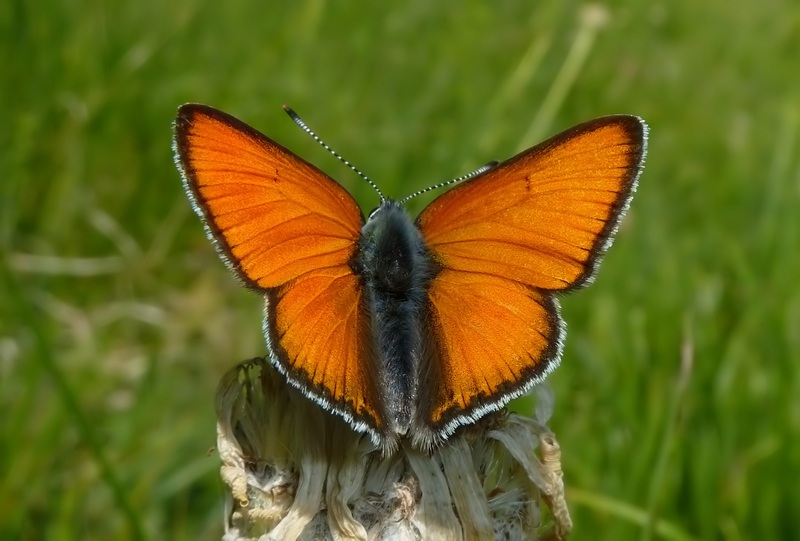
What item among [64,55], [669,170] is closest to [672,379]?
[669,170]

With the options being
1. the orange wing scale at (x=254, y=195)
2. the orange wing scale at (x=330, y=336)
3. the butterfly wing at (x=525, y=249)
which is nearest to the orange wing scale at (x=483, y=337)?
the butterfly wing at (x=525, y=249)

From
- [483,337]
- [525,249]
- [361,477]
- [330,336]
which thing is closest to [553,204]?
[525,249]

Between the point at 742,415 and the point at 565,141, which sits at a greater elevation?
the point at 565,141

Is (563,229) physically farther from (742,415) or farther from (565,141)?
(742,415)

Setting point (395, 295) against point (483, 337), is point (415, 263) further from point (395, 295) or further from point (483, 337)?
point (483, 337)

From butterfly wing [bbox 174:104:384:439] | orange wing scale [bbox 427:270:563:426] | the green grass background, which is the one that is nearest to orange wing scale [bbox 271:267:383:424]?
butterfly wing [bbox 174:104:384:439]

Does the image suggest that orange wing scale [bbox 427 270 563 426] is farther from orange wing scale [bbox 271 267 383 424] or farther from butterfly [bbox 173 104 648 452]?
orange wing scale [bbox 271 267 383 424]

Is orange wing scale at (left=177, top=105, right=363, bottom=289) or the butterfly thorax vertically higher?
orange wing scale at (left=177, top=105, right=363, bottom=289)

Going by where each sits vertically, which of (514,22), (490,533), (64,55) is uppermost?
(64,55)
